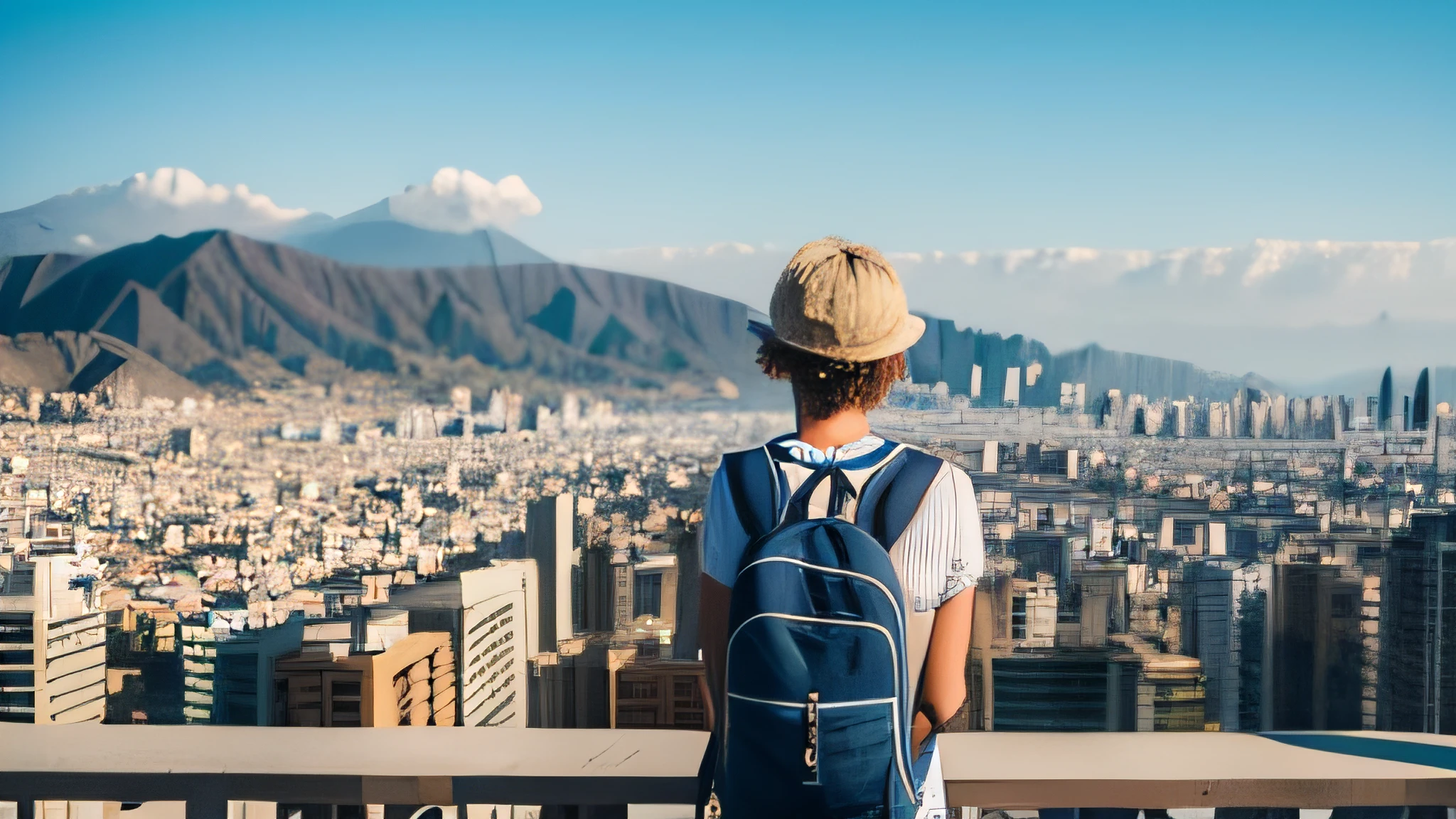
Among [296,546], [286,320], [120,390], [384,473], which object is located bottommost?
[296,546]

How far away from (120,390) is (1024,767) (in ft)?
28.0

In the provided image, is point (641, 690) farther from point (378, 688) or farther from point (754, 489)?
point (754, 489)

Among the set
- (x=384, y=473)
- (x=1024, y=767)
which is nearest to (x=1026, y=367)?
(x=1024, y=767)

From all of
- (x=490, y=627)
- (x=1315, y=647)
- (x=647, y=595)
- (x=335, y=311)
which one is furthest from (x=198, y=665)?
(x=1315, y=647)

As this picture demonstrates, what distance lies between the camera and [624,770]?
994mm

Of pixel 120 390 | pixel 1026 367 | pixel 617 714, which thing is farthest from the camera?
pixel 120 390

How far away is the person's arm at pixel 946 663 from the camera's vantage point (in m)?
0.67

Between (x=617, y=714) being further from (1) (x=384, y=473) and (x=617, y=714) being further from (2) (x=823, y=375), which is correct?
(1) (x=384, y=473)

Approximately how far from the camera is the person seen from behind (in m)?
0.65

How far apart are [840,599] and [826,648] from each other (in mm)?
36

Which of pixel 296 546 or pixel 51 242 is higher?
pixel 51 242

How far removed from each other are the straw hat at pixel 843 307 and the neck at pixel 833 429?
0.05 m

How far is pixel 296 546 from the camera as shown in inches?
360

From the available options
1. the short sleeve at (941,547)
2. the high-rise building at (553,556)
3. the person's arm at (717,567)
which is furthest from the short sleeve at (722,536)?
the high-rise building at (553,556)
